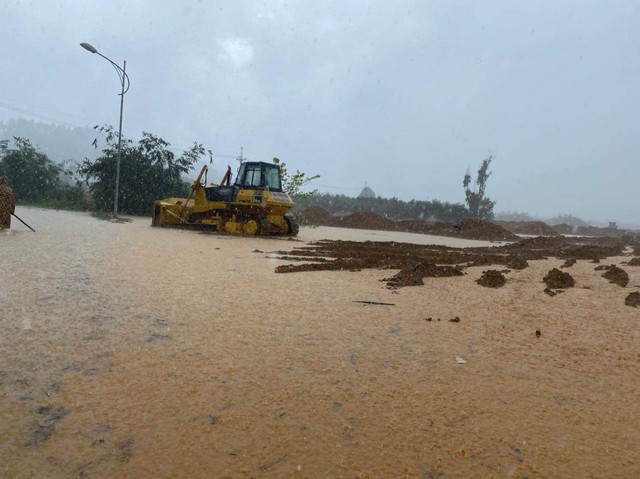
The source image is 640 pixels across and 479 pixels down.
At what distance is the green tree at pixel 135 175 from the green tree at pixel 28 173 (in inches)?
154

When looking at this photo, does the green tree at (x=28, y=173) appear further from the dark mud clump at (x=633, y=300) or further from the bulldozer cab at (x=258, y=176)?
the dark mud clump at (x=633, y=300)

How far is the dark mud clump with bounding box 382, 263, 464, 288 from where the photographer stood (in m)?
6.96

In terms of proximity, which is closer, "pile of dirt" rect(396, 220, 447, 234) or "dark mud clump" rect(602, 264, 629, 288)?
"dark mud clump" rect(602, 264, 629, 288)

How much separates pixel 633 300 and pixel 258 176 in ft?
43.1

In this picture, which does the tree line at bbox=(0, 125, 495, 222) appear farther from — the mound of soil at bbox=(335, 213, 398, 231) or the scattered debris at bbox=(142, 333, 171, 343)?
the scattered debris at bbox=(142, 333, 171, 343)

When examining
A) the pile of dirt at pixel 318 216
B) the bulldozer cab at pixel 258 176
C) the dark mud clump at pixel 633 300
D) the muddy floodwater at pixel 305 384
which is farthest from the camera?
the pile of dirt at pixel 318 216

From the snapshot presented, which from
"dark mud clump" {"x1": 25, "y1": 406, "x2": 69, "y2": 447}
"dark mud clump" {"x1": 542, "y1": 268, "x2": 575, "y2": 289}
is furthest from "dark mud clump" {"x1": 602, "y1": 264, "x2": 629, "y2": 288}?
"dark mud clump" {"x1": 25, "y1": 406, "x2": 69, "y2": 447}

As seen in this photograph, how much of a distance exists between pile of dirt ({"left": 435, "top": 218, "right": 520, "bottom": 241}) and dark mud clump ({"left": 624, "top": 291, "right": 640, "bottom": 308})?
2439cm

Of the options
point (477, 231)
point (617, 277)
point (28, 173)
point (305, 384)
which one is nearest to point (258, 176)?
point (617, 277)

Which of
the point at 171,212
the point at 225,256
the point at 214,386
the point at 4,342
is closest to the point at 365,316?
the point at 214,386

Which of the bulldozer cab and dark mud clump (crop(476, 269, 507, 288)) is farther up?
the bulldozer cab

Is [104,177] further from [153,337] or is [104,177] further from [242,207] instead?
[153,337]

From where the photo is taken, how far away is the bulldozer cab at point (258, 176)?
54.5ft

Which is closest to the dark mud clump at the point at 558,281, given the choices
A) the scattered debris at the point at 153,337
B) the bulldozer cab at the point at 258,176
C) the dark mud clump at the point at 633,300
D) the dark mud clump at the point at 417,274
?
the dark mud clump at the point at 633,300
